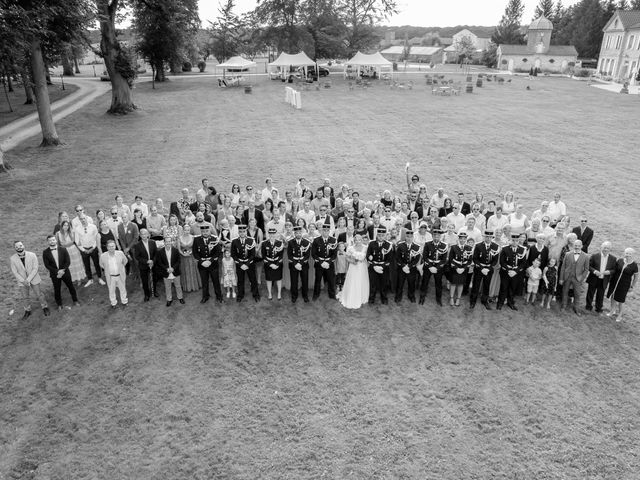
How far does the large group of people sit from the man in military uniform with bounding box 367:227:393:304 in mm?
27

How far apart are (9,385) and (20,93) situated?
46511mm

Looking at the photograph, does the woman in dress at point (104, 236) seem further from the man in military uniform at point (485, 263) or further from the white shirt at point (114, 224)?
the man in military uniform at point (485, 263)

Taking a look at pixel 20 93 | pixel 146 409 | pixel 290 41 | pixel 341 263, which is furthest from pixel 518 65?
pixel 146 409

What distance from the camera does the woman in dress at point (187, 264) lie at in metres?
10.6

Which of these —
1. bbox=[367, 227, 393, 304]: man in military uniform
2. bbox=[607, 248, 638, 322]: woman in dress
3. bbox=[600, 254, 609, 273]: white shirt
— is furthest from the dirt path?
bbox=[607, 248, 638, 322]: woman in dress

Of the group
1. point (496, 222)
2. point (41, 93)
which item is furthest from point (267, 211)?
point (41, 93)

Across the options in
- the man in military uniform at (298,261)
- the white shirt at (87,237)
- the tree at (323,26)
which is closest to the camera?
the man in military uniform at (298,261)

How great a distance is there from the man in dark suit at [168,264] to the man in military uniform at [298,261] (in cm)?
254

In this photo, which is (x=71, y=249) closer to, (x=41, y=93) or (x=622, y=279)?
(x=622, y=279)

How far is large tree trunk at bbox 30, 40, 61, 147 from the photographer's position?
74.0ft

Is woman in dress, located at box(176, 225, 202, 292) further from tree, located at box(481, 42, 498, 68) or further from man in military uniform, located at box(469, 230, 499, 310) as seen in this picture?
tree, located at box(481, 42, 498, 68)

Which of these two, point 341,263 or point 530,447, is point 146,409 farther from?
point 530,447

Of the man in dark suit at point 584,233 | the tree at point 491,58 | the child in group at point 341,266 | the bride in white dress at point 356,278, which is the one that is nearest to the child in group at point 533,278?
the man in dark suit at point 584,233

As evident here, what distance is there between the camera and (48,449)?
6746 millimetres
